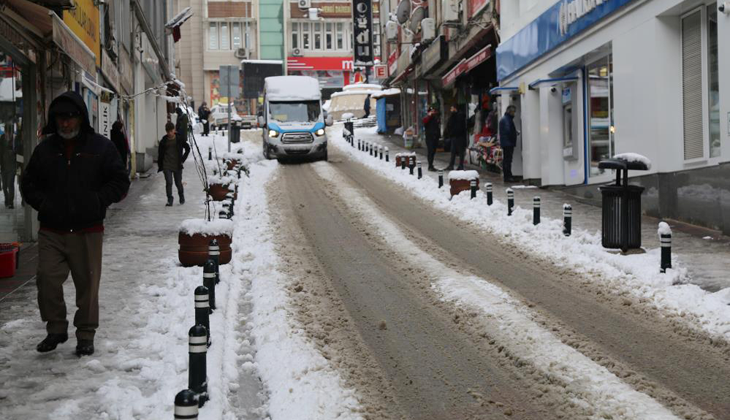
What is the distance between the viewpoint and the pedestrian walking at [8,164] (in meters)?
12.7

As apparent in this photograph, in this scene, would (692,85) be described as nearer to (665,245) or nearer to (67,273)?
(665,245)

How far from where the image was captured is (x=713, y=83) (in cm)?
1374

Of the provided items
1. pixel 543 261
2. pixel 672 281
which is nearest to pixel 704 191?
pixel 543 261

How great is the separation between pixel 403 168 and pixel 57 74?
1337 cm

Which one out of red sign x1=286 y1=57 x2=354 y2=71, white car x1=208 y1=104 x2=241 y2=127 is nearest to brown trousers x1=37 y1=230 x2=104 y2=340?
white car x1=208 y1=104 x2=241 y2=127

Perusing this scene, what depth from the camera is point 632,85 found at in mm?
16188

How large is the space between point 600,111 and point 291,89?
17500mm

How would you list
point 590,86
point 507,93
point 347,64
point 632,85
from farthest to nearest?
point 347,64 < point 507,93 < point 590,86 < point 632,85

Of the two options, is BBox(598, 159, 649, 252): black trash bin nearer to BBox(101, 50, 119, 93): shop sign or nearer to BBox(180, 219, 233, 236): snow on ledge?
BBox(180, 219, 233, 236): snow on ledge

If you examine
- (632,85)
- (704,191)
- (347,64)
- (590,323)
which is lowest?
(590,323)

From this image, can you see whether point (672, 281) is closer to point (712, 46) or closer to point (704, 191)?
point (704, 191)

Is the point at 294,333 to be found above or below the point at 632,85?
below

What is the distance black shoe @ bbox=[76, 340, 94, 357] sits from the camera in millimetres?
7055

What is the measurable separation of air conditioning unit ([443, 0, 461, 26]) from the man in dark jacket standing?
972 inches
